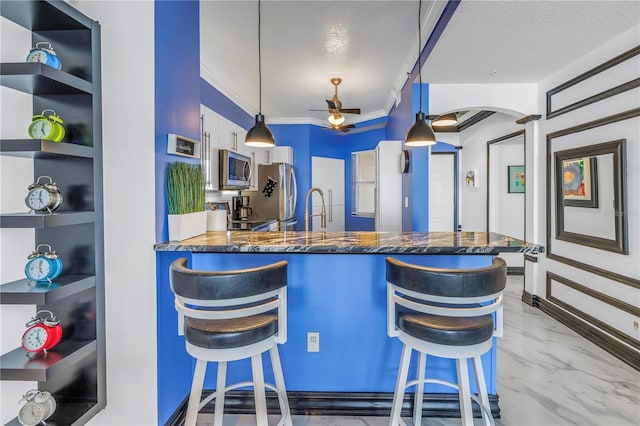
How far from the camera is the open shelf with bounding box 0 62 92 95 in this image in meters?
1.36

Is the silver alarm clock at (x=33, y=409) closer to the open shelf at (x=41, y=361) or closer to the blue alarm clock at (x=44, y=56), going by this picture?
the open shelf at (x=41, y=361)

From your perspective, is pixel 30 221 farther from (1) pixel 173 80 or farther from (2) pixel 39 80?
(1) pixel 173 80

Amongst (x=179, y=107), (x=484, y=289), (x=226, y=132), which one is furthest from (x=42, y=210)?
(x=226, y=132)

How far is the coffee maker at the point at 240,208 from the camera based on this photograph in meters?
5.14

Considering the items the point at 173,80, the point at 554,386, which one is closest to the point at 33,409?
the point at 173,80

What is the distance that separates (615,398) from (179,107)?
3.25m

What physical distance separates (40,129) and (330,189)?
17.6ft

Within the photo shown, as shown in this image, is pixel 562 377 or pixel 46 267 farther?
pixel 562 377

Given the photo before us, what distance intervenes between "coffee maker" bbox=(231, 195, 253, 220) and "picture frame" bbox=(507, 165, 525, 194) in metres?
4.30

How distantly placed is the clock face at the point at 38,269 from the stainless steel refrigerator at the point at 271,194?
13.5 feet

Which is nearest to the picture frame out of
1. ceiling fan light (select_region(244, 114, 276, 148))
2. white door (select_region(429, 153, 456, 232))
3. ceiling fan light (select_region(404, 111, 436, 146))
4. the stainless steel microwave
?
white door (select_region(429, 153, 456, 232))

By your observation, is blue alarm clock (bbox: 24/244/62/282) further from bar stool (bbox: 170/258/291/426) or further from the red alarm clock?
bar stool (bbox: 170/258/291/426)

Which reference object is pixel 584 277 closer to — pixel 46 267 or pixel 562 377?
pixel 562 377

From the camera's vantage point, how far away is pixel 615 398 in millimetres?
2178
